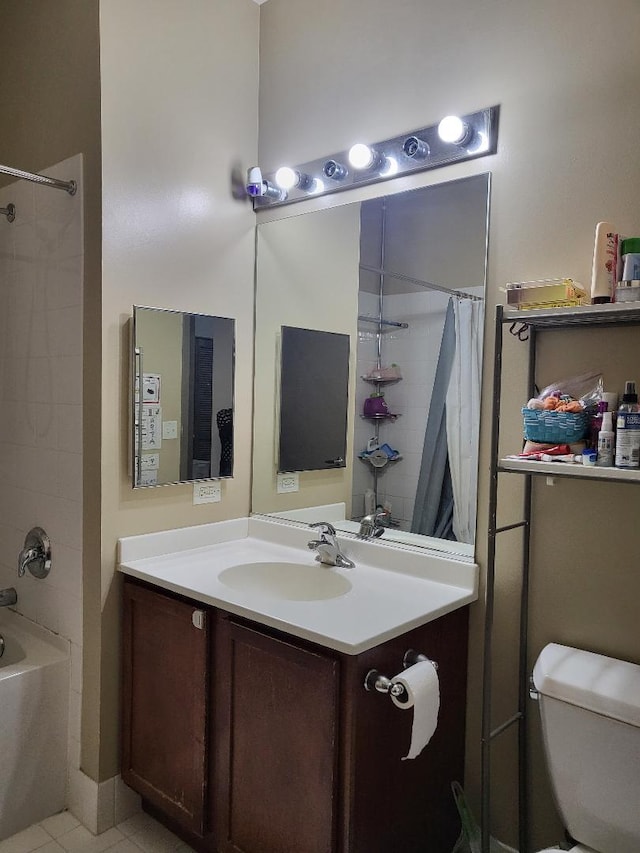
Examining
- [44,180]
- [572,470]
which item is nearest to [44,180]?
[44,180]

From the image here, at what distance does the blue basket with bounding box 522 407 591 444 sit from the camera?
1474mm

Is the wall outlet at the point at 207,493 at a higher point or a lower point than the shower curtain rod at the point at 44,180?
lower

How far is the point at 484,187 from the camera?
72.2 inches

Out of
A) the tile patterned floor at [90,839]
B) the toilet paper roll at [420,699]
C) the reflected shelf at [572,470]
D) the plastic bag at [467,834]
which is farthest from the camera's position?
the tile patterned floor at [90,839]

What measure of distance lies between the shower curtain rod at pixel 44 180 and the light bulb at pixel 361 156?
903 mm

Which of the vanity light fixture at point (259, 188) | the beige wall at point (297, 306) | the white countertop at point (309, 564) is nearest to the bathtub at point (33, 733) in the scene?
the white countertop at point (309, 564)

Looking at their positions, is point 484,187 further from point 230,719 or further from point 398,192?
point 230,719

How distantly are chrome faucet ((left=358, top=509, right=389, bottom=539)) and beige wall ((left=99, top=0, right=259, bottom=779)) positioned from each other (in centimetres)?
56

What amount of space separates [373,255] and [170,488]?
3.50ft

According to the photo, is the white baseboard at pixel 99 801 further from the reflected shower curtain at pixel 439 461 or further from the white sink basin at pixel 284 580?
the reflected shower curtain at pixel 439 461

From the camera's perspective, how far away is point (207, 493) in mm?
2324

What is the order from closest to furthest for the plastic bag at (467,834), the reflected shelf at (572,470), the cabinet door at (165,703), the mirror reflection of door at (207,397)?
the reflected shelf at (572,470)
the plastic bag at (467,834)
the cabinet door at (165,703)
the mirror reflection of door at (207,397)

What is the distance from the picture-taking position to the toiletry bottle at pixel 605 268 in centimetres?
142

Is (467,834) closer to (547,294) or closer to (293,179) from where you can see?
(547,294)
